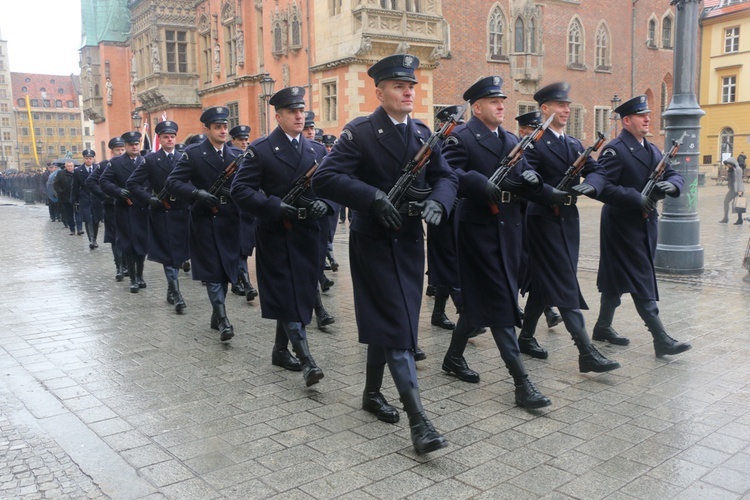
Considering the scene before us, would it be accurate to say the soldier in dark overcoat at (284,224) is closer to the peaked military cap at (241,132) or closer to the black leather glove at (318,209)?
the black leather glove at (318,209)

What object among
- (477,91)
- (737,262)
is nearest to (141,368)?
(477,91)

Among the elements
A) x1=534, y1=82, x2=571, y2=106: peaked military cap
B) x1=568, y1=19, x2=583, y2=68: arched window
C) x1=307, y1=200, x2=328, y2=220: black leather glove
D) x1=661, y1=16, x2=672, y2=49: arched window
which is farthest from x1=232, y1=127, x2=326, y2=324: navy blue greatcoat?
x1=661, y1=16, x2=672, y2=49: arched window

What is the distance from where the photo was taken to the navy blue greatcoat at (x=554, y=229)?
566 centimetres

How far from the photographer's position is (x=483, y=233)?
5.19 m

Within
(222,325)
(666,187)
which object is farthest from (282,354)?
(666,187)

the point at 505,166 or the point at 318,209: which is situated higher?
the point at 505,166

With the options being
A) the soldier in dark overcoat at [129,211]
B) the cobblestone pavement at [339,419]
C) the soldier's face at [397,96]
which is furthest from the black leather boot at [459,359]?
the soldier in dark overcoat at [129,211]

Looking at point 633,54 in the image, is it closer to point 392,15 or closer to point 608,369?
point 392,15

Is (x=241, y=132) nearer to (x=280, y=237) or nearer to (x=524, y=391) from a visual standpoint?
(x=280, y=237)

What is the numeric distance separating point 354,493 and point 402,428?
1.02 m

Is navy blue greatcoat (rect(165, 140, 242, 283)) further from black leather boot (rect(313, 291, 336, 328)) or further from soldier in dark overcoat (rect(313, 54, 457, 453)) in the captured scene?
soldier in dark overcoat (rect(313, 54, 457, 453))

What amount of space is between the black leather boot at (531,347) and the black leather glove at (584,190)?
1.44 meters

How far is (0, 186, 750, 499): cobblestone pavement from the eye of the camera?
3.86 metres

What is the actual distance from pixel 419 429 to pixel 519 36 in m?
27.6
